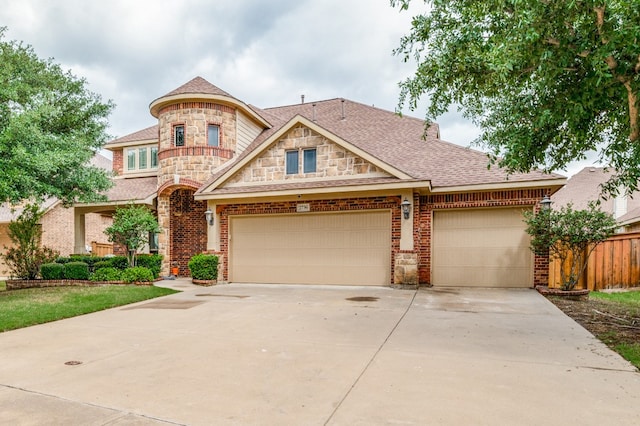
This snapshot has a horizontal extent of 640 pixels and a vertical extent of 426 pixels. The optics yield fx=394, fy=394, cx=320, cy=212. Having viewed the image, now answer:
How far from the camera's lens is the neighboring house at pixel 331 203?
10.8m

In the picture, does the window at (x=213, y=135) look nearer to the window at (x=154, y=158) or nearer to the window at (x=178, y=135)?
the window at (x=178, y=135)

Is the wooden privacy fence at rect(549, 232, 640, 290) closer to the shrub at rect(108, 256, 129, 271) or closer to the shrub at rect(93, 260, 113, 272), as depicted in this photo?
the shrub at rect(108, 256, 129, 271)

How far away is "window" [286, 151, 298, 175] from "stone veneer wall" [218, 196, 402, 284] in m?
0.96

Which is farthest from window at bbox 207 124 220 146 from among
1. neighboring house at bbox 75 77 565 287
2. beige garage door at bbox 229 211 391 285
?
beige garage door at bbox 229 211 391 285

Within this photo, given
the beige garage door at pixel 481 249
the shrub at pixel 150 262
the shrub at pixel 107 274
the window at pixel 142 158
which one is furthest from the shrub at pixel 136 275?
the beige garage door at pixel 481 249

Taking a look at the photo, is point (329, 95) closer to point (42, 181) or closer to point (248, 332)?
point (42, 181)

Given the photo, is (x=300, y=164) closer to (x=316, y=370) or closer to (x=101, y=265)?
(x=101, y=265)

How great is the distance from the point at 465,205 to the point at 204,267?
7.94m

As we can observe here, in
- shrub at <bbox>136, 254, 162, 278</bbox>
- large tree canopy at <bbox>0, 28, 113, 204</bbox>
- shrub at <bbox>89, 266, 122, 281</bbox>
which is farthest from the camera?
shrub at <bbox>136, 254, 162, 278</bbox>

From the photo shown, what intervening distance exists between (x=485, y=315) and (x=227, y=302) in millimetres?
5211

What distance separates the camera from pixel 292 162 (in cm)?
1225

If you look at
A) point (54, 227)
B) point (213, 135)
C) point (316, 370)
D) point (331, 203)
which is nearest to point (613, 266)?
point (331, 203)

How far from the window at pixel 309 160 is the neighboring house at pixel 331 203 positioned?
0.03 metres

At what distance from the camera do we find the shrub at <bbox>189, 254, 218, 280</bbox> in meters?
12.1
